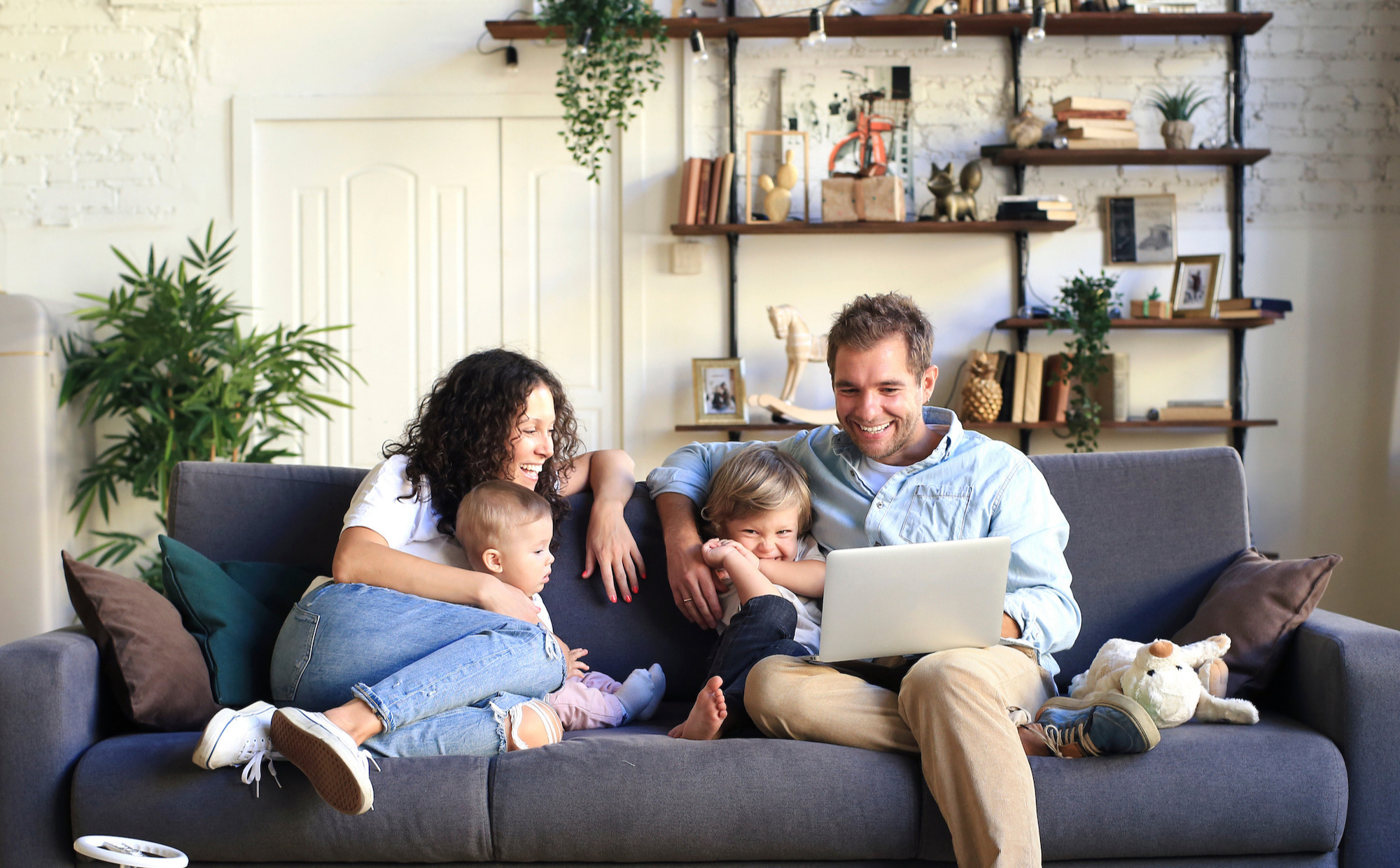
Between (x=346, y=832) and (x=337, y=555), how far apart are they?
1.58 ft

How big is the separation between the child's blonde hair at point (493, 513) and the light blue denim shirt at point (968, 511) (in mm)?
361

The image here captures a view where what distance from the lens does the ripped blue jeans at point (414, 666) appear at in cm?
157

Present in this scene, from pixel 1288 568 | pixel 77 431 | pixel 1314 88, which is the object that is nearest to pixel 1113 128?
pixel 1314 88

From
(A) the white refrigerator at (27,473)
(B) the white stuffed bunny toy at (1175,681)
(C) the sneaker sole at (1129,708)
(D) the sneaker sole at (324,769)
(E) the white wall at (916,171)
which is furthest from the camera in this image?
(E) the white wall at (916,171)

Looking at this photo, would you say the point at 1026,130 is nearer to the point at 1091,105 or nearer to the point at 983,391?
the point at 1091,105

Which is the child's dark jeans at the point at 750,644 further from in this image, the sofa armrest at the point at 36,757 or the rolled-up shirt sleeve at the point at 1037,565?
the sofa armrest at the point at 36,757

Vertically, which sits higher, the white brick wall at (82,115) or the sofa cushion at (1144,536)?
the white brick wall at (82,115)

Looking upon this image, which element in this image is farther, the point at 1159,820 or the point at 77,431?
the point at 77,431

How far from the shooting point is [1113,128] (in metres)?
3.70

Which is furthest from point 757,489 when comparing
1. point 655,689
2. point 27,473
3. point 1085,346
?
point 27,473

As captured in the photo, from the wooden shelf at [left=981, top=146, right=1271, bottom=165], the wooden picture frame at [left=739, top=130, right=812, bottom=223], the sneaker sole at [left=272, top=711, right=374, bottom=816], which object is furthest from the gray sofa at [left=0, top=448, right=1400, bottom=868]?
the wooden picture frame at [left=739, top=130, right=812, bottom=223]

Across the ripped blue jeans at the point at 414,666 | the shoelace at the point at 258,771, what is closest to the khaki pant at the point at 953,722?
the ripped blue jeans at the point at 414,666

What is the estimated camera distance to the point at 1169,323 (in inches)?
146

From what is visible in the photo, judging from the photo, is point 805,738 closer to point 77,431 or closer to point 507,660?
point 507,660
